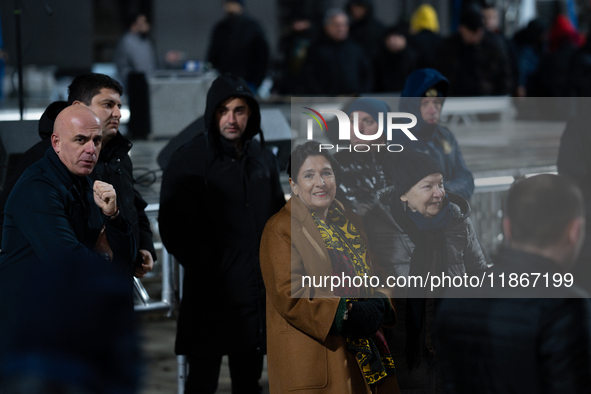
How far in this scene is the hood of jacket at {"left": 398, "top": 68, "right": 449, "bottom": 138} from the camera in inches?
149

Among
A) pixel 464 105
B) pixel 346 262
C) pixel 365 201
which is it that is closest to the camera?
pixel 346 262

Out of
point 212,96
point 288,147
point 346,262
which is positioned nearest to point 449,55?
point 288,147

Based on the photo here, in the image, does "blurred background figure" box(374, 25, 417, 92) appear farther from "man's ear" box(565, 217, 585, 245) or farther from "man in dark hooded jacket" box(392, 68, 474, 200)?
"man's ear" box(565, 217, 585, 245)

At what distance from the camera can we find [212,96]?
375 cm

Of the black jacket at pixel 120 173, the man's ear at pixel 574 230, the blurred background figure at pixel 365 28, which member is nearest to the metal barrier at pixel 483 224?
the black jacket at pixel 120 173

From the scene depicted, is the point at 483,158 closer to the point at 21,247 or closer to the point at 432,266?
the point at 432,266

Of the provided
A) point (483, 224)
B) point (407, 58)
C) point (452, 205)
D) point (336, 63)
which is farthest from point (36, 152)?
point (407, 58)

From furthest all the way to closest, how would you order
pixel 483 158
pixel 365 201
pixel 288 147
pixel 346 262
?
pixel 483 158 < pixel 288 147 < pixel 365 201 < pixel 346 262

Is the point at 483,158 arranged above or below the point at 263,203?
below

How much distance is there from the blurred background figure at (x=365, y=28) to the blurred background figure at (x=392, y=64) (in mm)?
871

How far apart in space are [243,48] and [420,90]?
277 inches

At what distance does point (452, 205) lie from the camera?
10.3 feet

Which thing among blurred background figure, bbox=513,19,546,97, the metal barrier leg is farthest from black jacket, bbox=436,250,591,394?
blurred background figure, bbox=513,19,546,97

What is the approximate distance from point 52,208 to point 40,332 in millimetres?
1002
